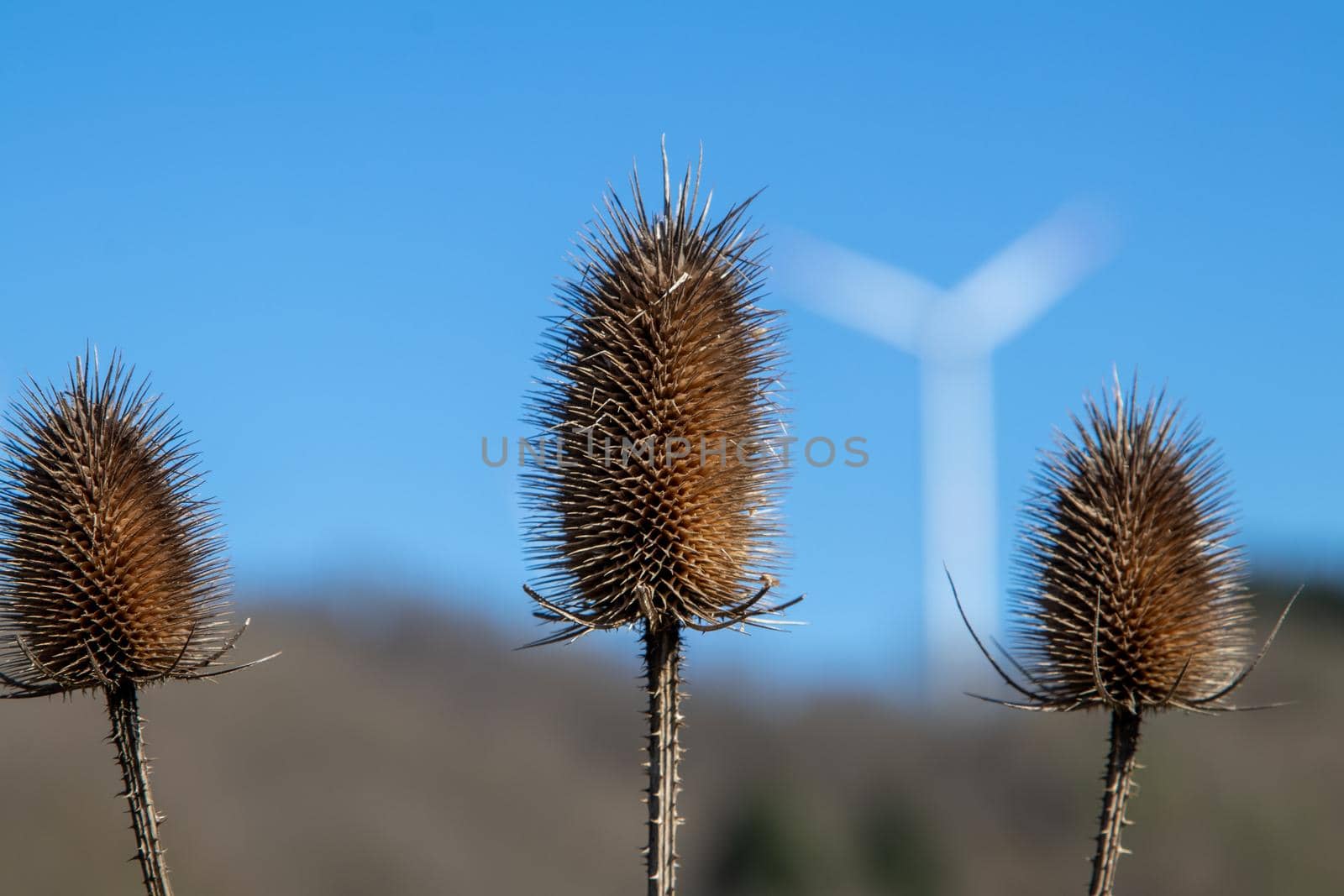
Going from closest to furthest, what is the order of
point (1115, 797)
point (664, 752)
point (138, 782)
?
point (664, 752)
point (138, 782)
point (1115, 797)

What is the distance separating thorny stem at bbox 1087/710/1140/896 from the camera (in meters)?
8.27

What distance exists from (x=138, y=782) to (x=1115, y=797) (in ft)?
21.1

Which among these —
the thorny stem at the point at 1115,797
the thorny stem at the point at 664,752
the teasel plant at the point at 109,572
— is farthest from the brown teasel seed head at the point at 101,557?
the thorny stem at the point at 1115,797

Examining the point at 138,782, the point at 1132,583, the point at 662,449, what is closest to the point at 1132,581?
the point at 1132,583

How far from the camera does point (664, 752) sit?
7.75 m

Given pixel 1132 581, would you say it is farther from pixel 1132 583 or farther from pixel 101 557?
pixel 101 557

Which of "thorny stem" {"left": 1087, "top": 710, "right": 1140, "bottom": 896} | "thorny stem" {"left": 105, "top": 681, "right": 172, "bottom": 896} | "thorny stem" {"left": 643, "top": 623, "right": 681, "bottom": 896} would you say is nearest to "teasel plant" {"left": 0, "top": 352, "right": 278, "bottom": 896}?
"thorny stem" {"left": 105, "top": 681, "right": 172, "bottom": 896}

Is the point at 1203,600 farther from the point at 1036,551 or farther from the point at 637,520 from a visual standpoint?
the point at 637,520

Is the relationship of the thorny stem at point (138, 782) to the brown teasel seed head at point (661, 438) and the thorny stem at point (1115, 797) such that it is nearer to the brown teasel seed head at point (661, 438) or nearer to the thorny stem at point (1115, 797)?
the brown teasel seed head at point (661, 438)

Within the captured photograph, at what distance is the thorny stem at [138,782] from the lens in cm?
816

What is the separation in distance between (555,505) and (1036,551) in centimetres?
360

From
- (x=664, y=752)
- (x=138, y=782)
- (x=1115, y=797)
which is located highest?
(x=664, y=752)

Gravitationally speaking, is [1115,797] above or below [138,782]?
below

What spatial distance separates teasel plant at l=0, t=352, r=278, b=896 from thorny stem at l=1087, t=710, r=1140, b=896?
5767 millimetres
